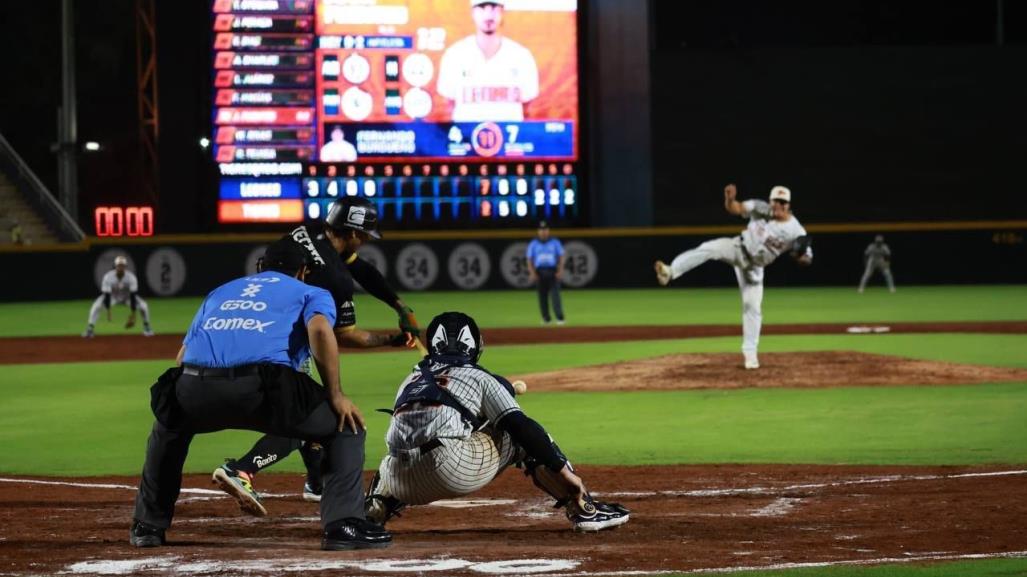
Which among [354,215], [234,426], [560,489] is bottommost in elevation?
[560,489]

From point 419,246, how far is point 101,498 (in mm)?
27923

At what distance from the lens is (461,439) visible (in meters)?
7.87

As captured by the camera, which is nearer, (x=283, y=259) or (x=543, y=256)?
(x=283, y=259)

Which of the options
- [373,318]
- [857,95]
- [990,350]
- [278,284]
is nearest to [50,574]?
[278,284]

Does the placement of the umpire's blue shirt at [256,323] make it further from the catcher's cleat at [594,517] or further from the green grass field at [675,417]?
the green grass field at [675,417]

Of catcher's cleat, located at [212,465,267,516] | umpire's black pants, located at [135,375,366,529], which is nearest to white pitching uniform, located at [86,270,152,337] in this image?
catcher's cleat, located at [212,465,267,516]

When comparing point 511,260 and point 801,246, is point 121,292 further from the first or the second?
point 801,246

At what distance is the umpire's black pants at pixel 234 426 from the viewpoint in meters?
7.32

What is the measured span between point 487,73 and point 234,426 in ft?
85.3

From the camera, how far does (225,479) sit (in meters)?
8.18

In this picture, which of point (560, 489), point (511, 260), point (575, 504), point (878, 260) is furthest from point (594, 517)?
point (878, 260)

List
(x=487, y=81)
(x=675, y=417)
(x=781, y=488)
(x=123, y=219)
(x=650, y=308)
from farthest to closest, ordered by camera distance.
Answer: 1. (x=123, y=219)
2. (x=650, y=308)
3. (x=487, y=81)
4. (x=675, y=417)
5. (x=781, y=488)

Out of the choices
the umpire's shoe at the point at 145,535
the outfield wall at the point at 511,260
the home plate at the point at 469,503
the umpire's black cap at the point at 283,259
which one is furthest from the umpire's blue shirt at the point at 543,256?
the umpire's shoe at the point at 145,535

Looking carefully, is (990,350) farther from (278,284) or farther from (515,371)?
(278,284)
